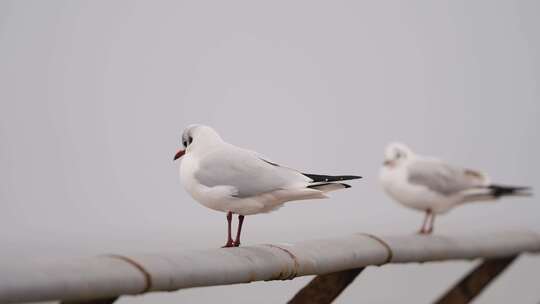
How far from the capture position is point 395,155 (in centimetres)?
876

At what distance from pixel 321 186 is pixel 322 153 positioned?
110m

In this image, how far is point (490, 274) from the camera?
4.95 meters

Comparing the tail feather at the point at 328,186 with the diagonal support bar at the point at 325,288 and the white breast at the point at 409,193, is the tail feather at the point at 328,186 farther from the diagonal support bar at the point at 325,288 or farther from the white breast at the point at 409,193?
the white breast at the point at 409,193

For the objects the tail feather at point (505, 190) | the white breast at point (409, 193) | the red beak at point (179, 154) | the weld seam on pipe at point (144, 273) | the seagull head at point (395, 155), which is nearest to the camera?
the weld seam on pipe at point (144, 273)

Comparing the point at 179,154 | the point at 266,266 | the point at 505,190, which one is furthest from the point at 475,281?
the point at 505,190

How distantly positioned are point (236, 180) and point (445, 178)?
3.63 metres

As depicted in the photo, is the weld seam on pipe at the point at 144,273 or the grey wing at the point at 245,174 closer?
the weld seam on pipe at the point at 144,273

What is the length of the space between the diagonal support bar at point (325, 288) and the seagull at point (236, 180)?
2.60ft

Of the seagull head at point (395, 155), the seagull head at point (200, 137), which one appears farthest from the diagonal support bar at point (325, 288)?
the seagull head at point (395, 155)

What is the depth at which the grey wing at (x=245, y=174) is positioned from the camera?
4.78 m

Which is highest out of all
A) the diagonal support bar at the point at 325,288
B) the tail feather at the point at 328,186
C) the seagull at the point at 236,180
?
the seagull at the point at 236,180

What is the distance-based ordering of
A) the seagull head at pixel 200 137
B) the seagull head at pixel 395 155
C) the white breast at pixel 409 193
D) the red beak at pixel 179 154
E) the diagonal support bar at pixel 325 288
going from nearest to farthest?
the diagonal support bar at pixel 325 288 → the seagull head at pixel 200 137 → the red beak at pixel 179 154 → the white breast at pixel 409 193 → the seagull head at pixel 395 155

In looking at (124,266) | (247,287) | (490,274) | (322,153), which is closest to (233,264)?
(124,266)

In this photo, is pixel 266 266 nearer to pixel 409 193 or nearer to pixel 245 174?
pixel 245 174
